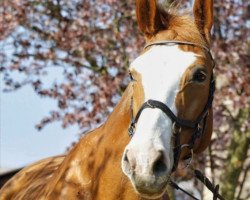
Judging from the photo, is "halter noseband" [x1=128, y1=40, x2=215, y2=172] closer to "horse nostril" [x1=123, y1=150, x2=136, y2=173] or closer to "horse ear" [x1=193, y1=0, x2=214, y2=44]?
"horse ear" [x1=193, y1=0, x2=214, y2=44]

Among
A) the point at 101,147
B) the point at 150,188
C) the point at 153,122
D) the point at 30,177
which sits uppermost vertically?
the point at 153,122

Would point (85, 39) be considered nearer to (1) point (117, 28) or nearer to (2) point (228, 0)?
(1) point (117, 28)

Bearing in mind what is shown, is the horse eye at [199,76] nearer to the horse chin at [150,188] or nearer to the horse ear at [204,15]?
the horse ear at [204,15]

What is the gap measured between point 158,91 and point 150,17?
0.80 m

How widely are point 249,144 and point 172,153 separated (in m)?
6.71

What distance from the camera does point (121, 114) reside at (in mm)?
4340

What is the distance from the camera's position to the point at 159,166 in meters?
3.54

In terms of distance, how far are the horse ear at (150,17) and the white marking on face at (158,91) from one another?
29 centimetres

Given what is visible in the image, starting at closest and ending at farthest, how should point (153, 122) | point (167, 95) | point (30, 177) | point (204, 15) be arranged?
1. point (153, 122)
2. point (167, 95)
3. point (204, 15)
4. point (30, 177)

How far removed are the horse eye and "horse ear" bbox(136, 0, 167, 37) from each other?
551mm

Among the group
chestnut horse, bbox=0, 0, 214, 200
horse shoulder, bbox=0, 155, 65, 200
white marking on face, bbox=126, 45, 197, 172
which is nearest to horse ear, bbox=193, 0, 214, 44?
chestnut horse, bbox=0, 0, 214, 200

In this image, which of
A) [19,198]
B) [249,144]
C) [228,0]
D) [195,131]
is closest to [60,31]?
[228,0]

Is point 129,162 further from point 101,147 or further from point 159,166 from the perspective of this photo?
point 101,147

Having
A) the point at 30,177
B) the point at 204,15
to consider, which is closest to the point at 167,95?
the point at 204,15
